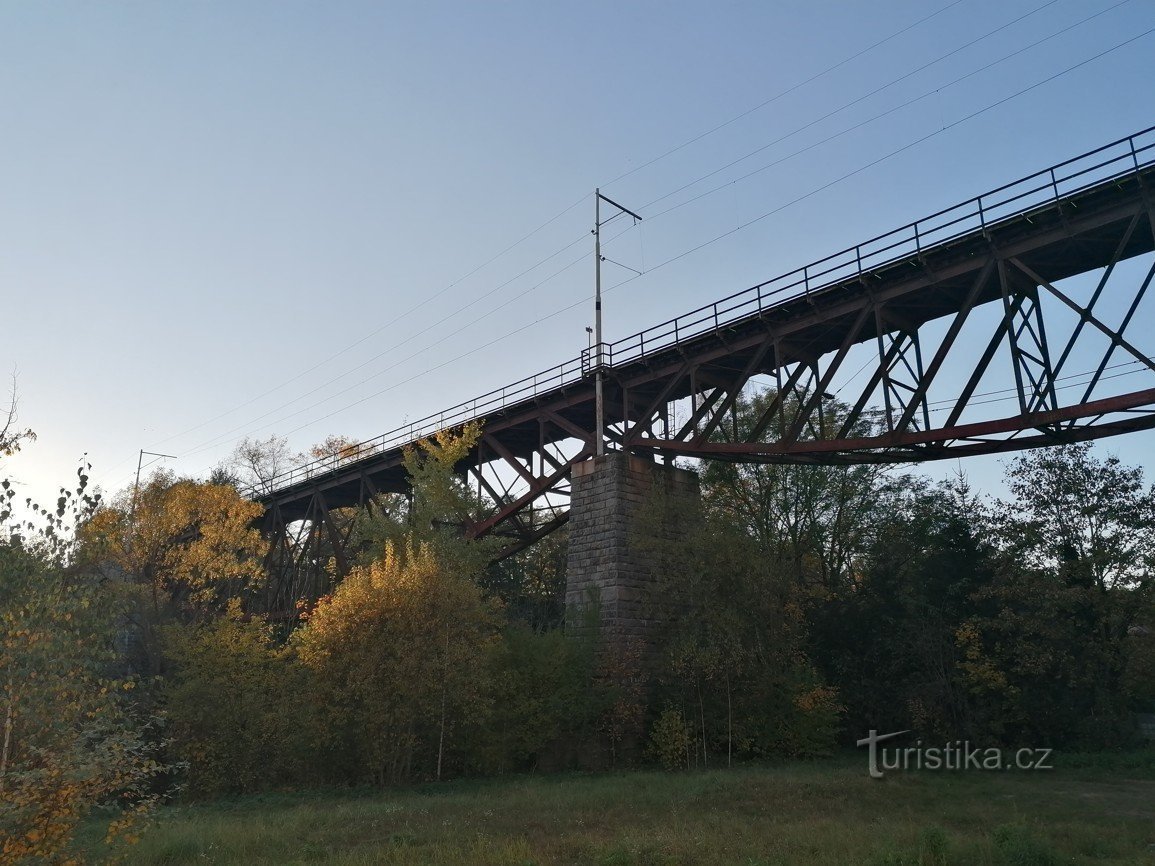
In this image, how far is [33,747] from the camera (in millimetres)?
8570

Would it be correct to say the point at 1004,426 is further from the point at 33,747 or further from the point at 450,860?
the point at 33,747

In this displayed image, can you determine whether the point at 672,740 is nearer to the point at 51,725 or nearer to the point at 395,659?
the point at 395,659

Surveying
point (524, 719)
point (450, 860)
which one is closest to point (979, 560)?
point (524, 719)

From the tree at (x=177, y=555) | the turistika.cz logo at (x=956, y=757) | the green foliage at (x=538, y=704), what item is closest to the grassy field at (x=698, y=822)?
the green foliage at (x=538, y=704)

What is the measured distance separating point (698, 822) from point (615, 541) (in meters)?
13.0

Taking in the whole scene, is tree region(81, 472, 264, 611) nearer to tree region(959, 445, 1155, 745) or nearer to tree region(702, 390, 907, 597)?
tree region(702, 390, 907, 597)

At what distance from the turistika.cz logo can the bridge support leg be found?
8110 millimetres

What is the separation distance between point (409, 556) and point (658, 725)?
9467 mm

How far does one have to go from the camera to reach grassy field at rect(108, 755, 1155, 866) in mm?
13016

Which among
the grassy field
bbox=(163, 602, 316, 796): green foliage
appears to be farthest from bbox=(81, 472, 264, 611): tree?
the grassy field

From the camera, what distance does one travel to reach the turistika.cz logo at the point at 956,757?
25870 mm

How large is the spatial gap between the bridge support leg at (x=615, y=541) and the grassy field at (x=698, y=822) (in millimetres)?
5192

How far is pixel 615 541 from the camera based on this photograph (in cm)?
2830

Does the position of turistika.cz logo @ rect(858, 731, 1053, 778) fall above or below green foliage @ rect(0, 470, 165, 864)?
below
